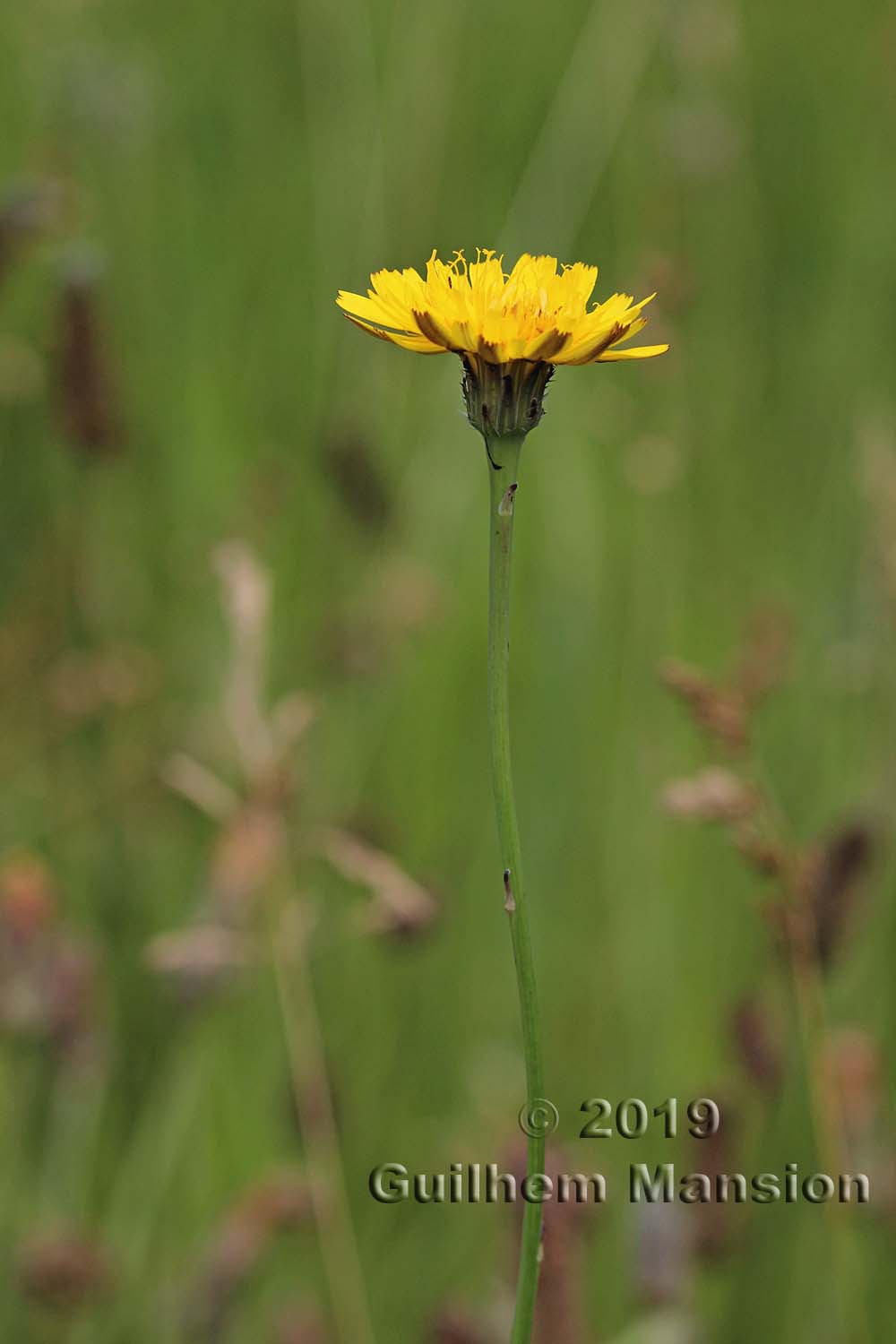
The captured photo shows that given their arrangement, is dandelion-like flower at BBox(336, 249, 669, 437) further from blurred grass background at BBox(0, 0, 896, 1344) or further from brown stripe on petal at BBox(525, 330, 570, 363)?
blurred grass background at BBox(0, 0, 896, 1344)

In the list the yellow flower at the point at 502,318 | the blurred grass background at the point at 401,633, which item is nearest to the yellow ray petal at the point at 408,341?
the yellow flower at the point at 502,318

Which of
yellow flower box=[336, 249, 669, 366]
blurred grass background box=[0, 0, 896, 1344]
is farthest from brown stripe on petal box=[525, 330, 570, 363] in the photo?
blurred grass background box=[0, 0, 896, 1344]

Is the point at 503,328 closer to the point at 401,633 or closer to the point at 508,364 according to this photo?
the point at 508,364

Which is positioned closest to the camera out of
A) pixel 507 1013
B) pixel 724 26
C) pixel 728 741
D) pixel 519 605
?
pixel 728 741

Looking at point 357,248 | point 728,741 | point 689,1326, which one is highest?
point 357,248

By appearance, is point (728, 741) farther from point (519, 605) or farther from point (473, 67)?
point (473, 67)

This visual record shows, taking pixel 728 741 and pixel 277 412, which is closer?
pixel 728 741

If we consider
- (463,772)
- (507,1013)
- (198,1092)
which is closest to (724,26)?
(463,772)
